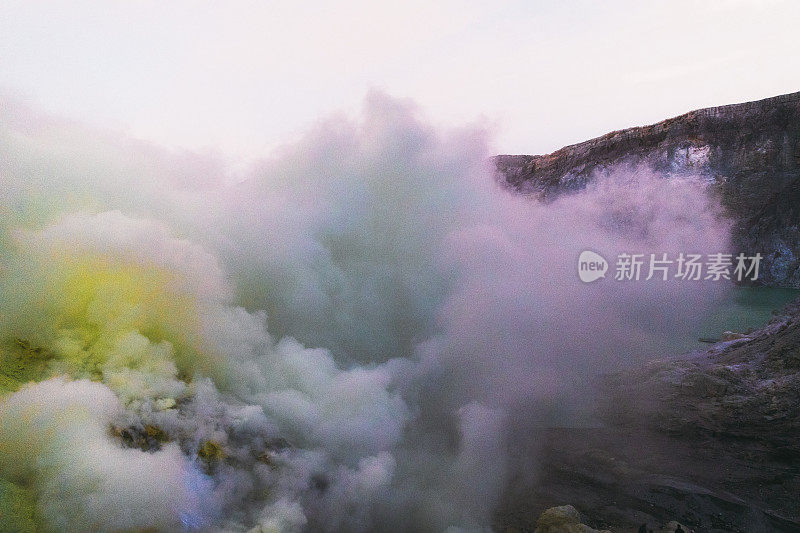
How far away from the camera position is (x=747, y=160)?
35.9m

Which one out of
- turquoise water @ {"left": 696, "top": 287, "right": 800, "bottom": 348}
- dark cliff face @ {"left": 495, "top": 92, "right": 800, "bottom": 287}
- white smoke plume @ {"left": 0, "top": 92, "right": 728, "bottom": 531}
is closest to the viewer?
white smoke plume @ {"left": 0, "top": 92, "right": 728, "bottom": 531}

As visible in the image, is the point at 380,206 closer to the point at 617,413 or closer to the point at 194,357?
the point at 194,357

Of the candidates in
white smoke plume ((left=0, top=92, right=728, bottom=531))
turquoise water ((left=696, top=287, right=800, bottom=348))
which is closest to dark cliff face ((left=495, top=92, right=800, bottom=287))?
turquoise water ((left=696, top=287, right=800, bottom=348))

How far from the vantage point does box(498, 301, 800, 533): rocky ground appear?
9.11 m

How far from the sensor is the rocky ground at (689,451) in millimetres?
9109

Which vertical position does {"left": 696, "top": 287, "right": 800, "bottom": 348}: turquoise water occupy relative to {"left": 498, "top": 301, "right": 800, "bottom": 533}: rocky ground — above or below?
above

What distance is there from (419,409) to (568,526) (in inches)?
217

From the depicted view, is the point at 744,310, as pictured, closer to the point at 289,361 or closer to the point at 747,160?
the point at 747,160

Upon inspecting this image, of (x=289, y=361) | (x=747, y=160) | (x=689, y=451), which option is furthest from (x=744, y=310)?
(x=289, y=361)

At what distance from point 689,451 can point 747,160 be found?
35865 millimetres

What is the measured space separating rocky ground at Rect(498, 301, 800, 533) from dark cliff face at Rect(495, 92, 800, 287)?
2706cm

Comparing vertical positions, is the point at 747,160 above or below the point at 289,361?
above

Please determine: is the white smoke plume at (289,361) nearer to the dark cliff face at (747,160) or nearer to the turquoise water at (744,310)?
the turquoise water at (744,310)

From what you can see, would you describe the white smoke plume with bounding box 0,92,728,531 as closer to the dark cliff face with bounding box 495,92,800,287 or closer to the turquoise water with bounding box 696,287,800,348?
the turquoise water with bounding box 696,287,800,348
